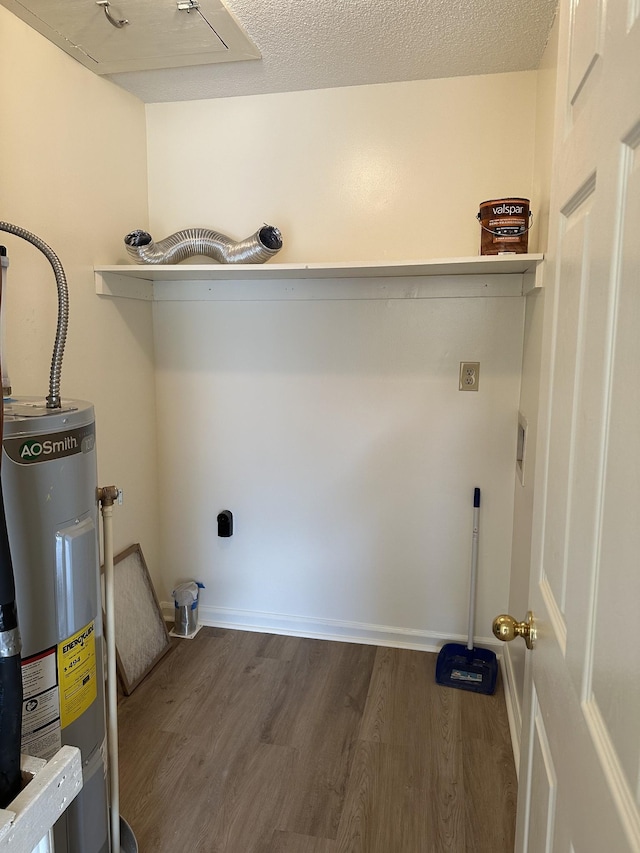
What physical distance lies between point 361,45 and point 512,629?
1958mm

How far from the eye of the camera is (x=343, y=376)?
2.53 m

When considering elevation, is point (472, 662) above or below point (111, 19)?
below

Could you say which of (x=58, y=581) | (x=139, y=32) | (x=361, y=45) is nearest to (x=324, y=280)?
(x=361, y=45)

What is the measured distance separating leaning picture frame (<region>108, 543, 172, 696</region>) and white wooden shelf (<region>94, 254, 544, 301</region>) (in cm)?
117

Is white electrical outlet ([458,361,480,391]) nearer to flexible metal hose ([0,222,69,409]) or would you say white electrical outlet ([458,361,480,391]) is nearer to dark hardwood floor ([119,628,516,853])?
dark hardwood floor ([119,628,516,853])

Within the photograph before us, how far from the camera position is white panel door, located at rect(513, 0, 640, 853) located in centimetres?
56

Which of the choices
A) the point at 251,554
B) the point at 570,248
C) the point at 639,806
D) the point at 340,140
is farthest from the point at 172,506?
the point at 639,806

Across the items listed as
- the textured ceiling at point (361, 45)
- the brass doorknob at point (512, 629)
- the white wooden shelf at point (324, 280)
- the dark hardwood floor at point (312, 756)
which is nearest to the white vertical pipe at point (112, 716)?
the dark hardwood floor at point (312, 756)

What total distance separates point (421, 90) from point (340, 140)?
14.4 inches

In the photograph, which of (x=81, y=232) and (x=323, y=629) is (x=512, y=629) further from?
(x=81, y=232)

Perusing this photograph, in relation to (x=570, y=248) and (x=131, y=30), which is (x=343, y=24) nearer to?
(x=131, y=30)

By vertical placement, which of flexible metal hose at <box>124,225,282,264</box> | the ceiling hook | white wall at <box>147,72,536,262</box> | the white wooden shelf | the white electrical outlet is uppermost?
the ceiling hook

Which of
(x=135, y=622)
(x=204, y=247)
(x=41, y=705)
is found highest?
→ (x=204, y=247)

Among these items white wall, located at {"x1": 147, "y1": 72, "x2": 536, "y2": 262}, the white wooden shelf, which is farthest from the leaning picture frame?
white wall, located at {"x1": 147, "y1": 72, "x2": 536, "y2": 262}
